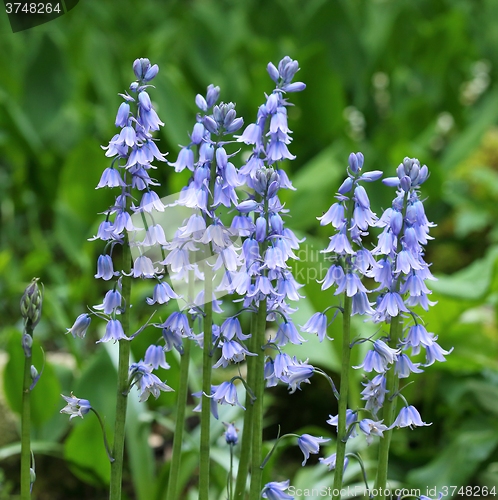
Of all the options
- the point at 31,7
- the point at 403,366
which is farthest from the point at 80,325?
the point at 31,7

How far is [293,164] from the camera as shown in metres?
4.91

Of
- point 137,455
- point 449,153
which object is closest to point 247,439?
point 137,455

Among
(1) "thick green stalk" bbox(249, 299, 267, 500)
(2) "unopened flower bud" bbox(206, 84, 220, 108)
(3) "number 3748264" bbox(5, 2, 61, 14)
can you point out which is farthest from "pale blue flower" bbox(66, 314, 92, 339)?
(3) "number 3748264" bbox(5, 2, 61, 14)

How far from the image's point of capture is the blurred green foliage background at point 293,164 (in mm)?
2482

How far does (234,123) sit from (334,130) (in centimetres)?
343

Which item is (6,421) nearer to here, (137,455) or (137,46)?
(137,455)

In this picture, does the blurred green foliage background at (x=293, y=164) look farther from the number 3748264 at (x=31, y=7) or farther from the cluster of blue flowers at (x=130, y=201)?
the number 3748264 at (x=31, y=7)

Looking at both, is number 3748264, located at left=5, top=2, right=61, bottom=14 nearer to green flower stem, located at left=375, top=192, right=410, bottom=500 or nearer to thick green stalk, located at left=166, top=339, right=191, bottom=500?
thick green stalk, located at left=166, top=339, right=191, bottom=500

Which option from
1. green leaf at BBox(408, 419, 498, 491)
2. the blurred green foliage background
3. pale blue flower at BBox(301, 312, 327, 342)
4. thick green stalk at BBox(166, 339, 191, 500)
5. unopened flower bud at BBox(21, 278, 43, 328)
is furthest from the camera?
the blurred green foliage background

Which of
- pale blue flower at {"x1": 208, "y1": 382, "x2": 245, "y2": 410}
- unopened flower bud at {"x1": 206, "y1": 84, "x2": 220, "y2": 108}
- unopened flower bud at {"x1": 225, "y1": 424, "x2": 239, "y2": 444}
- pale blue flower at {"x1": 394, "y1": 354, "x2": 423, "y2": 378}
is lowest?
unopened flower bud at {"x1": 225, "y1": 424, "x2": 239, "y2": 444}

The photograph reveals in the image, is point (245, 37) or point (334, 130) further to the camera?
point (245, 37)

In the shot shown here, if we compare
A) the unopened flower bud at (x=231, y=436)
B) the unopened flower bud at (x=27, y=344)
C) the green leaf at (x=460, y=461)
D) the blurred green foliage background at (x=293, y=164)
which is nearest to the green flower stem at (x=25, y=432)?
the unopened flower bud at (x=27, y=344)

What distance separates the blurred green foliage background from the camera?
8.14 ft

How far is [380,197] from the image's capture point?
13.4 feet
